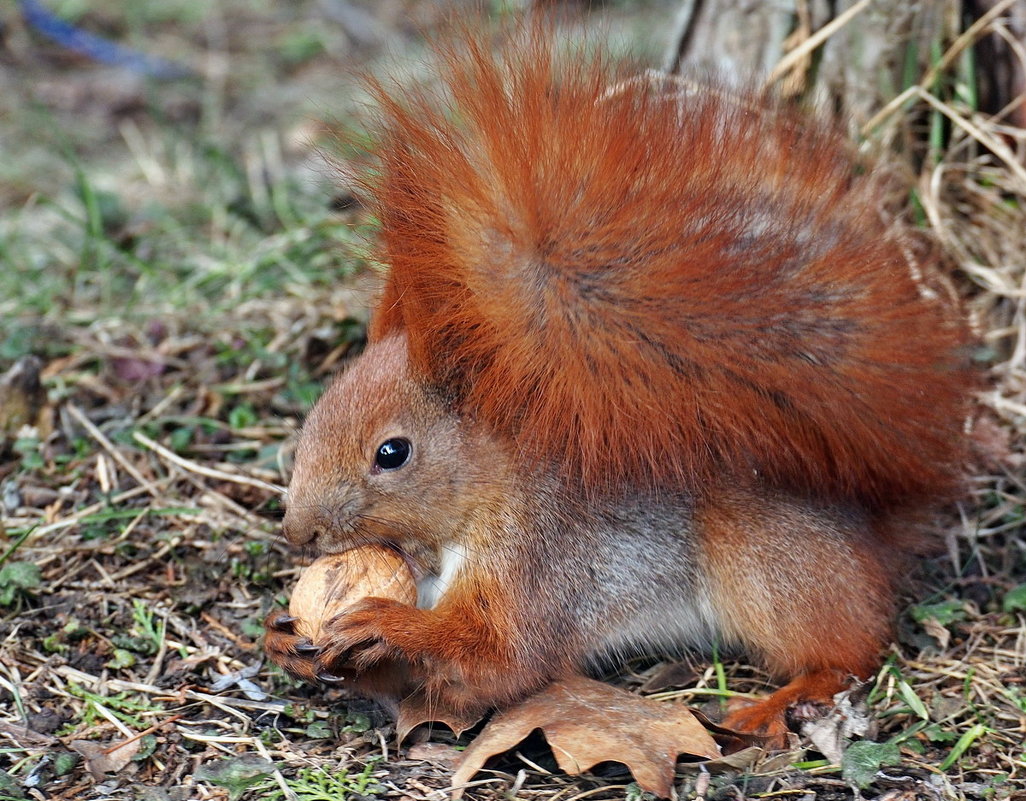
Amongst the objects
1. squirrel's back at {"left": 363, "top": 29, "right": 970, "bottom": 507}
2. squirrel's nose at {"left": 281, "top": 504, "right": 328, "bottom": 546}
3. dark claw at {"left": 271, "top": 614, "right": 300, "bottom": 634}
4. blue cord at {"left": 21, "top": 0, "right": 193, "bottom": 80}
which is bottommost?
dark claw at {"left": 271, "top": 614, "right": 300, "bottom": 634}

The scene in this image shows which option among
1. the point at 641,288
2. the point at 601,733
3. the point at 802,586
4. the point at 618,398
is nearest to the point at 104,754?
the point at 601,733

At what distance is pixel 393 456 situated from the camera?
254 cm

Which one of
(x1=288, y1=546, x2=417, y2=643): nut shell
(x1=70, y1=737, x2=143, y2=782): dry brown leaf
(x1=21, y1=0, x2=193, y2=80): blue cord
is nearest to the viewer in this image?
(x1=70, y1=737, x2=143, y2=782): dry brown leaf

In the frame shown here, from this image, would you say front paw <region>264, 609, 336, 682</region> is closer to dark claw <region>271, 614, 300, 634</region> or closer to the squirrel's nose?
dark claw <region>271, 614, 300, 634</region>

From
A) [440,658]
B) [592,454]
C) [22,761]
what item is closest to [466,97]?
[592,454]

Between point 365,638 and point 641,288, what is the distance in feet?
2.99

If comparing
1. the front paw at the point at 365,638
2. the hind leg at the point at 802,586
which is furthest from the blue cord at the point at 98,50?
the hind leg at the point at 802,586

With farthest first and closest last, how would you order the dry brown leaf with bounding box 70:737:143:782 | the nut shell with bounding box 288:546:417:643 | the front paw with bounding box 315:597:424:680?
1. the nut shell with bounding box 288:546:417:643
2. the front paw with bounding box 315:597:424:680
3. the dry brown leaf with bounding box 70:737:143:782

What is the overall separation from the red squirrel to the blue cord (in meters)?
3.83

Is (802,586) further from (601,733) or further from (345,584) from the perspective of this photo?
(345,584)

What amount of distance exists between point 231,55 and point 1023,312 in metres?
4.50

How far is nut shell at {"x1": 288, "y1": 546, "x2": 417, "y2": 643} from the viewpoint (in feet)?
8.08

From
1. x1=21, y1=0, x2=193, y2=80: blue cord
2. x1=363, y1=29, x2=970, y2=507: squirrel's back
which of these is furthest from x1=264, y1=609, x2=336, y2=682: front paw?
x1=21, y1=0, x2=193, y2=80: blue cord

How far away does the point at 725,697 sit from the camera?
2584 millimetres
